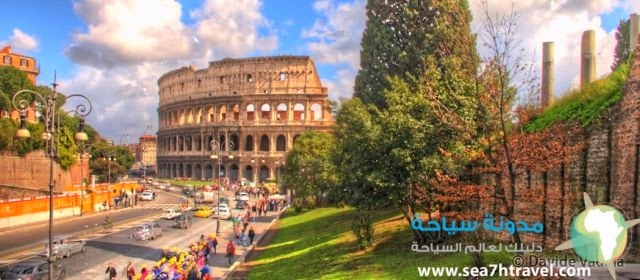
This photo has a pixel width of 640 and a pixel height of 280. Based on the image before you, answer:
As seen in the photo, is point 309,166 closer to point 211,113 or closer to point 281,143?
point 281,143

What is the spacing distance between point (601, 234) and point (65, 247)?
21369 mm

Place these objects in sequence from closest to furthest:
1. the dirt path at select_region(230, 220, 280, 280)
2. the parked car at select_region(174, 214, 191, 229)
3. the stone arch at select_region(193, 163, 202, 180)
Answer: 1. the dirt path at select_region(230, 220, 280, 280)
2. the parked car at select_region(174, 214, 191, 229)
3. the stone arch at select_region(193, 163, 202, 180)

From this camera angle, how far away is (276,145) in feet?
289

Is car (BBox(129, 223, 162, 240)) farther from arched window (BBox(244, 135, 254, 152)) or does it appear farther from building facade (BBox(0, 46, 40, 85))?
arched window (BBox(244, 135, 254, 152))

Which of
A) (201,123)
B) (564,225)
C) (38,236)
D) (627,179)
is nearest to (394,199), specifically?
(564,225)

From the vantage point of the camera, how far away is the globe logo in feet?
31.6

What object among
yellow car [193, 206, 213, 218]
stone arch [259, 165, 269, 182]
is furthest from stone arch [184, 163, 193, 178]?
yellow car [193, 206, 213, 218]

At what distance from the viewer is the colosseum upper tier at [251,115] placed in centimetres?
8719

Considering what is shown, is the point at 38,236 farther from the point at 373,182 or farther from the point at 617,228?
the point at 617,228

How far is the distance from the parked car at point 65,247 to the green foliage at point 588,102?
19.4 metres

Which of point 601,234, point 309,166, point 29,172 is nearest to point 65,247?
point 309,166

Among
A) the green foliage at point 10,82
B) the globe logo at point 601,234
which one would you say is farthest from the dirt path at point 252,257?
the green foliage at point 10,82

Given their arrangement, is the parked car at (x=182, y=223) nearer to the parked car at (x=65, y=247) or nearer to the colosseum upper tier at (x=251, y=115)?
the parked car at (x=65, y=247)

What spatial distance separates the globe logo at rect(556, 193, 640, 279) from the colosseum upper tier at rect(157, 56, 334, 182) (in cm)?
7270
